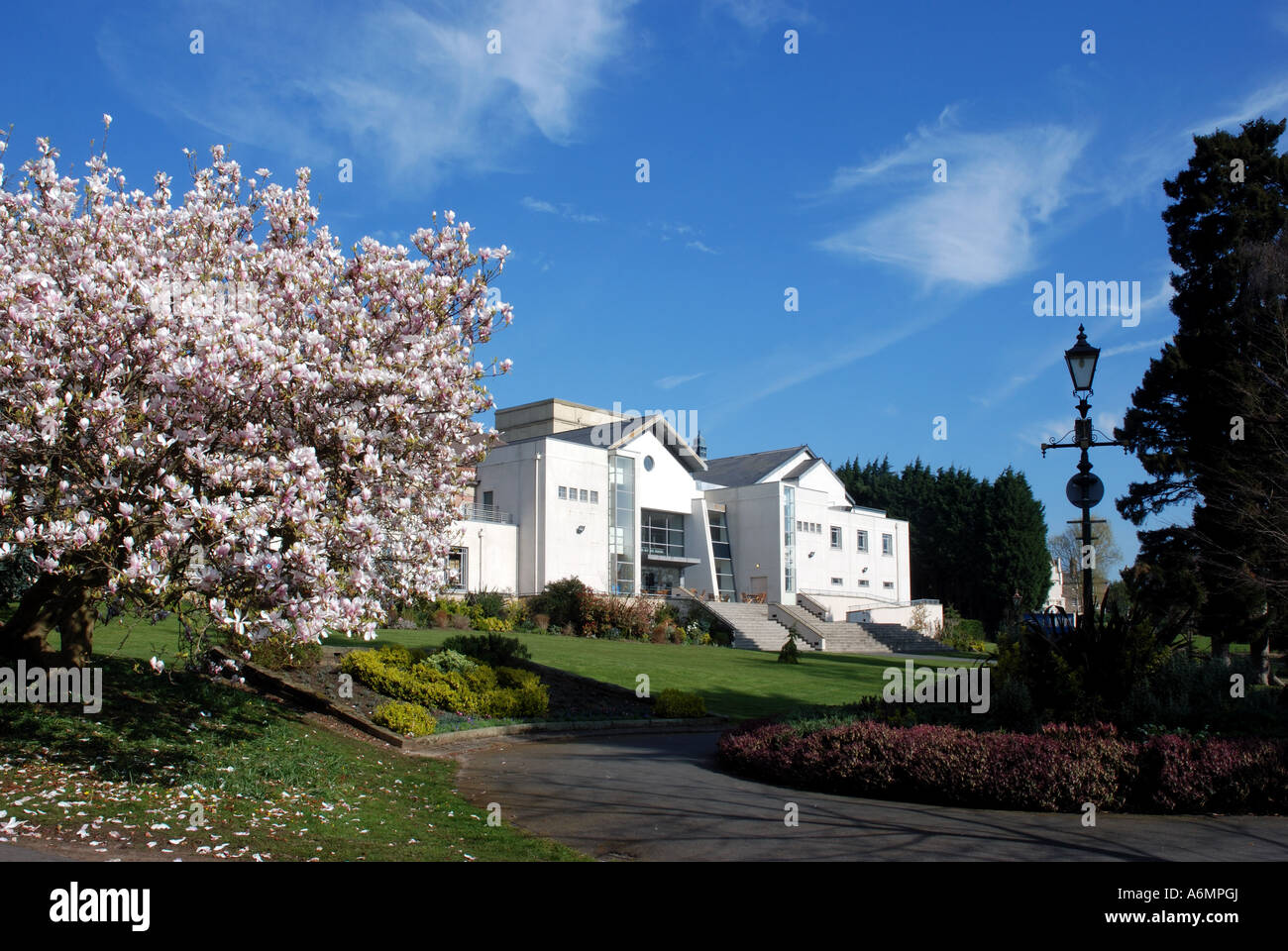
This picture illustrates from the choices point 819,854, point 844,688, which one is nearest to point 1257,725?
Result: point 819,854

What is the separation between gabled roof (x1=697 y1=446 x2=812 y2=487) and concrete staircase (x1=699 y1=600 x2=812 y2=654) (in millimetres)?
10582

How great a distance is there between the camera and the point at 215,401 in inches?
342

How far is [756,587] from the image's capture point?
175ft

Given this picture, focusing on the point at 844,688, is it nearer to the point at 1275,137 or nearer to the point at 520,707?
the point at 520,707

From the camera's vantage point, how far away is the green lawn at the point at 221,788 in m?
7.77

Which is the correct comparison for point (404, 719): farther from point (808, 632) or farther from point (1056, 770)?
point (808, 632)

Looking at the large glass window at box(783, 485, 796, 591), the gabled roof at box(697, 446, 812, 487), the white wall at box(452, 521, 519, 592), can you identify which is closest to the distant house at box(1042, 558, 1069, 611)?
the gabled roof at box(697, 446, 812, 487)

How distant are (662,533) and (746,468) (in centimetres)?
1083

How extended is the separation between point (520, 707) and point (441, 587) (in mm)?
5932

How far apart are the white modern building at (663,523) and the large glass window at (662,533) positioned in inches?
3.3

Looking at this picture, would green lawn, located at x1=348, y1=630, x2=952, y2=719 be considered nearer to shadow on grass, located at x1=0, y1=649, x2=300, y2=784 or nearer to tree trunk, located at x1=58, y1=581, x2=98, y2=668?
shadow on grass, located at x1=0, y1=649, x2=300, y2=784

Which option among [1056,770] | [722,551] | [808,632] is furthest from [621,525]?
[1056,770]

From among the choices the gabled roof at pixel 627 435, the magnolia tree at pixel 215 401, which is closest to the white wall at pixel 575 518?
the gabled roof at pixel 627 435

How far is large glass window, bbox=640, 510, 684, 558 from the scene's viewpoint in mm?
51062
